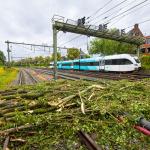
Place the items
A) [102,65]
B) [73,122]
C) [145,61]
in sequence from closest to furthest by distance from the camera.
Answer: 1. [73,122]
2. [102,65]
3. [145,61]

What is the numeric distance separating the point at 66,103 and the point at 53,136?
2.27 m

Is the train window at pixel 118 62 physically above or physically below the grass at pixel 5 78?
above

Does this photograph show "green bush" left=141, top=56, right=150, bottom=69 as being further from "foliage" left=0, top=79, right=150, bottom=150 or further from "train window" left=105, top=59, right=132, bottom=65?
"foliage" left=0, top=79, right=150, bottom=150

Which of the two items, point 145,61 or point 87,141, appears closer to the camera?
point 87,141

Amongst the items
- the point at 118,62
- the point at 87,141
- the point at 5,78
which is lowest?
the point at 5,78

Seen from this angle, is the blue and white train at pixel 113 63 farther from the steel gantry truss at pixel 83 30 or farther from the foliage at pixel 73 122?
the foliage at pixel 73 122

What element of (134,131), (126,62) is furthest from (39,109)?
(126,62)

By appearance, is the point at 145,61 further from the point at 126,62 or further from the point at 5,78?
the point at 5,78

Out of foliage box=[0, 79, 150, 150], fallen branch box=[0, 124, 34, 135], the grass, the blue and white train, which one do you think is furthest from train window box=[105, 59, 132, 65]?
fallen branch box=[0, 124, 34, 135]

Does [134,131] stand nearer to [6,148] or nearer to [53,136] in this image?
[53,136]

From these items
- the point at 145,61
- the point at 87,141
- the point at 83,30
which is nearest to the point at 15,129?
the point at 87,141

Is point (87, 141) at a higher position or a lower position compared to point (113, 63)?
lower

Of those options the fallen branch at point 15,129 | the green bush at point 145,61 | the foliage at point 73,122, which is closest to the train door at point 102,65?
the green bush at point 145,61

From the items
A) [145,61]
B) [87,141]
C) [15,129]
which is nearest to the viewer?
[87,141]
